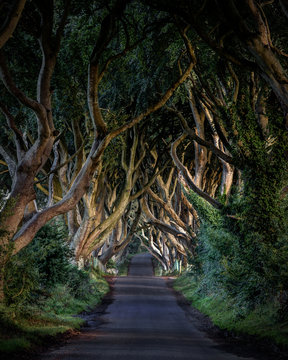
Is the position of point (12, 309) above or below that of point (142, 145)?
below

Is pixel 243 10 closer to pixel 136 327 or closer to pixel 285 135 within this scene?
pixel 285 135

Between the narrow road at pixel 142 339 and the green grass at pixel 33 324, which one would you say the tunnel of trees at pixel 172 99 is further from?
the narrow road at pixel 142 339

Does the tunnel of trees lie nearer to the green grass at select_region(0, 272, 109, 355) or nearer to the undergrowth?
the undergrowth

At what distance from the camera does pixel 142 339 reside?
1138cm

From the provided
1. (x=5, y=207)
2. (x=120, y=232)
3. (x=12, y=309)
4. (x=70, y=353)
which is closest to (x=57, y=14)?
(x=5, y=207)

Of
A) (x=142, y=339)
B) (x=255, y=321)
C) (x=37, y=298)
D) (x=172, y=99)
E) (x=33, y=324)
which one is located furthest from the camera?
(x=172, y=99)

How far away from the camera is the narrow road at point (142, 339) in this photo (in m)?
8.96

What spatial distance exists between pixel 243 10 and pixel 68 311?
1174 cm

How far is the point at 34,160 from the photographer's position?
12109 millimetres

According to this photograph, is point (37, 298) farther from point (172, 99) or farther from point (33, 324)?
point (172, 99)

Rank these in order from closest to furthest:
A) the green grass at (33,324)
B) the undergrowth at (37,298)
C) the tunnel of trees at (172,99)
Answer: the green grass at (33,324) → the undergrowth at (37,298) → the tunnel of trees at (172,99)

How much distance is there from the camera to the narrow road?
896cm

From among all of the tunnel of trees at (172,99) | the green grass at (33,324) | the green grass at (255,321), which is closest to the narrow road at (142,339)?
the green grass at (33,324)

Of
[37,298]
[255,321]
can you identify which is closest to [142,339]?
[37,298]
